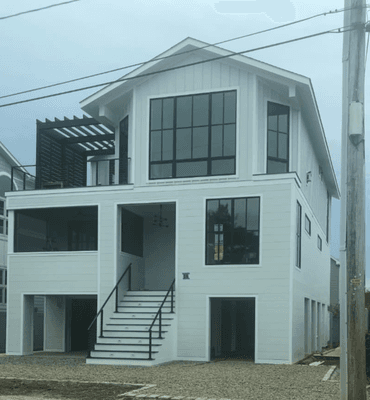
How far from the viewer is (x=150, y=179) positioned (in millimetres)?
19453

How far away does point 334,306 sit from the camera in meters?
34.3

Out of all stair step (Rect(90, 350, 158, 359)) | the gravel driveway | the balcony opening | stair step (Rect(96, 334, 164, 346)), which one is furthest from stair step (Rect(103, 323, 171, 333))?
the balcony opening

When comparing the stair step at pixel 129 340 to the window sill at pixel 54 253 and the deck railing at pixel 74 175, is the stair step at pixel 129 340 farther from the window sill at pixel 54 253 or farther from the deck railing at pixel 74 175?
the deck railing at pixel 74 175

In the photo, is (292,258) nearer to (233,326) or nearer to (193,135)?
(193,135)

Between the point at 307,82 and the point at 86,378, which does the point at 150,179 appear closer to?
the point at 307,82

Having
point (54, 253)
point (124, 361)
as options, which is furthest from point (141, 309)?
point (54, 253)

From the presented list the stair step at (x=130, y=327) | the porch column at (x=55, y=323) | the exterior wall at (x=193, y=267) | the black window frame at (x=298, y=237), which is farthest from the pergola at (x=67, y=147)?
the black window frame at (x=298, y=237)

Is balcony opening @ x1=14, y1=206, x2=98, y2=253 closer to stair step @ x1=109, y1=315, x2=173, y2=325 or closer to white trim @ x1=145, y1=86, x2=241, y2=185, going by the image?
white trim @ x1=145, y1=86, x2=241, y2=185

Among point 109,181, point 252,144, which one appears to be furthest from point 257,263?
point 109,181

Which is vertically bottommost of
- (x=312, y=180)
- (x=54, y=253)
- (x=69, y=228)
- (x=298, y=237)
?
(x=54, y=253)

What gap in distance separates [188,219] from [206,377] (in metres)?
6.12

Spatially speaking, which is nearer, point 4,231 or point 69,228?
point 69,228

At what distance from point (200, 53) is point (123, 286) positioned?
773 cm

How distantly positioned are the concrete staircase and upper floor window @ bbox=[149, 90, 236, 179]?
387cm
